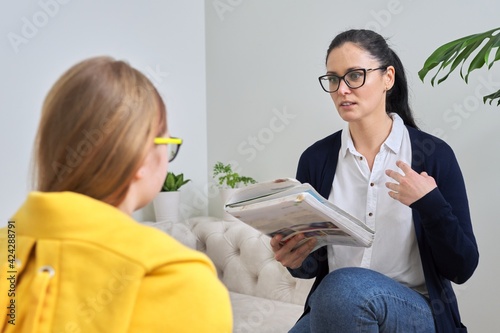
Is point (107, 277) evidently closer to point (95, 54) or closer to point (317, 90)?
point (317, 90)

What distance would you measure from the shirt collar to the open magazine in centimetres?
35

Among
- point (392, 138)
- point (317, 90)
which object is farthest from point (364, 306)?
point (317, 90)

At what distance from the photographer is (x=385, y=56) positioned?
5.58 ft

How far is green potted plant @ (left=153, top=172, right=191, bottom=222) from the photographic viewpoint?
9.28 feet

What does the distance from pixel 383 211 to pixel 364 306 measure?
367mm

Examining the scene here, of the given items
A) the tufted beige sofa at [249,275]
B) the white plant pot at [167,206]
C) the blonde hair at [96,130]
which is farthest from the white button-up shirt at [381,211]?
the white plant pot at [167,206]

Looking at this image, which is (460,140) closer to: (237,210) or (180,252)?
(237,210)

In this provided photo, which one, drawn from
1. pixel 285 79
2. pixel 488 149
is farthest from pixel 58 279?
pixel 285 79

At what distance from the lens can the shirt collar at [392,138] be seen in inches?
64.4

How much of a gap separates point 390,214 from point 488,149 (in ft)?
2.39

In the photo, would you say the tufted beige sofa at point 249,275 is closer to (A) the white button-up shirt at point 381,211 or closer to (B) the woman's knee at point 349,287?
(A) the white button-up shirt at point 381,211

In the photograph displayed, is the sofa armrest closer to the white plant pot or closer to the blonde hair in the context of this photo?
the white plant pot

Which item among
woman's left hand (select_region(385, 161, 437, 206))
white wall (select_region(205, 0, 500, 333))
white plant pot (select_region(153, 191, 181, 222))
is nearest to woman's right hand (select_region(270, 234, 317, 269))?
woman's left hand (select_region(385, 161, 437, 206))

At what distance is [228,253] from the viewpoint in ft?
8.44
